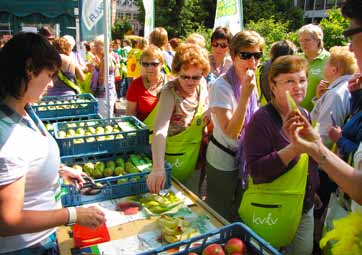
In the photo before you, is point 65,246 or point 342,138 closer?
point 65,246

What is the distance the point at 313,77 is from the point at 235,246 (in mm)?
3360

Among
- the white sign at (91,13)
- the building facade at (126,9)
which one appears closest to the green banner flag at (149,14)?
the white sign at (91,13)

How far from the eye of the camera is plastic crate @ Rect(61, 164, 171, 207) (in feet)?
6.34

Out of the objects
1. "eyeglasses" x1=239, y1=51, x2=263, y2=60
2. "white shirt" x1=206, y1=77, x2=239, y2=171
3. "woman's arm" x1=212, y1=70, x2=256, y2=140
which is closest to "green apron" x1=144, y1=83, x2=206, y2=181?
"white shirt" x1=206, y1=77, x2=239, y2=171

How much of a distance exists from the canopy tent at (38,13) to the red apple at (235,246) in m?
7.79

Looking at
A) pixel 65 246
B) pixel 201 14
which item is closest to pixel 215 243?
pixel 65 246

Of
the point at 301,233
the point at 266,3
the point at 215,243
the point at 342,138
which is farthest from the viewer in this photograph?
the point at 266,3

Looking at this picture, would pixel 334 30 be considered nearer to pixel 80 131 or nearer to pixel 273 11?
pixel 80 131

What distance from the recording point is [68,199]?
193cm

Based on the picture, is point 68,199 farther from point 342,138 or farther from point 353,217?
point 342,138

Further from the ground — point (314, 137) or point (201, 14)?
point (201, 14)

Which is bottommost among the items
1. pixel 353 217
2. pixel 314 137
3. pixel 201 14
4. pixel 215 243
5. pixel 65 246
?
pixel 65 246

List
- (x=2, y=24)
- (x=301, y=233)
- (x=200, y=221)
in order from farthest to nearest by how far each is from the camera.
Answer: (x=2, y=24) → (x=301, y=233) → (x=200, y=221)

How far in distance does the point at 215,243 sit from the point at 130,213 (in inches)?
24.3
